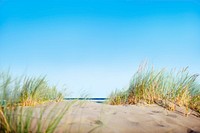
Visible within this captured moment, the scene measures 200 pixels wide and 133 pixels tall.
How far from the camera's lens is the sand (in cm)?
330

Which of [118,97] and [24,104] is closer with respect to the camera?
[24,104]

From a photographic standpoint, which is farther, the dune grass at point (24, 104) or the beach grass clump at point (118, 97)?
the beach grass clump at point (118, 97)

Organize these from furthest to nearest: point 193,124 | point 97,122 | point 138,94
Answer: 1. point 138,94
2. point 193,124
3. point 97,122

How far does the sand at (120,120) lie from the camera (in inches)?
130

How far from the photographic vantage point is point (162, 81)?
19.4 feet

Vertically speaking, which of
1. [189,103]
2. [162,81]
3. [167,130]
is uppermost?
[162,81]

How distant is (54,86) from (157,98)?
2.22 metres

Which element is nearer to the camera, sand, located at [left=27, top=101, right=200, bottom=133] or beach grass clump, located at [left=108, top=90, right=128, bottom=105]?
sand, located at [left=27, top=101, right=200, bottom=133]

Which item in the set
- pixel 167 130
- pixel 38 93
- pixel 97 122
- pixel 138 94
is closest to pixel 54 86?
pixel 38 93

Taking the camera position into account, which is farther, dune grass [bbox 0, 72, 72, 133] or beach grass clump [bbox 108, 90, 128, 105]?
beach grass clump [bbox 108, 90, 128, 105]

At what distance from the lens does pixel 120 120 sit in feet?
12.5

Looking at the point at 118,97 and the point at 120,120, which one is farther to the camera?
the point at 118,97

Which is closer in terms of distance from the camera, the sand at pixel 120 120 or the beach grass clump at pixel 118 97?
the sand at pixel 120 120

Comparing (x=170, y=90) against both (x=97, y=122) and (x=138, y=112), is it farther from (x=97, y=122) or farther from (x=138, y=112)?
(x=97, y=122)
